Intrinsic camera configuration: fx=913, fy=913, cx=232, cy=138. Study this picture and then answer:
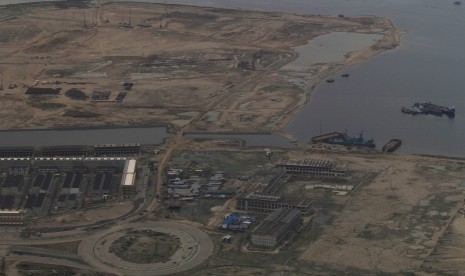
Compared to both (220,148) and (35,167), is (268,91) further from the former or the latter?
(35,167)

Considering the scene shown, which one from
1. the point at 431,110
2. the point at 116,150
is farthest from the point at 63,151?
the point at 431,110

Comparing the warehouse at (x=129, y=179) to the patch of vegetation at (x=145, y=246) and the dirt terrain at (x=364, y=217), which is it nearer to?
the dirt terrain at (x=364, y=217)

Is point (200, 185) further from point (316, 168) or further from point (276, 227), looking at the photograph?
point (276, 227)

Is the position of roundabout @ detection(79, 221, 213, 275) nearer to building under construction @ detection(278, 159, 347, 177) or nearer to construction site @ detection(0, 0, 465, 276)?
construction site @ detection(0, 0, 465, 276)

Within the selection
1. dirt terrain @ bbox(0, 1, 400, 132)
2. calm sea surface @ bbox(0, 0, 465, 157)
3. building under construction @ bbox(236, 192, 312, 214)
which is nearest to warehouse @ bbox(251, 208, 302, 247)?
building under construction @ bbox(236, 192, 312, 214)

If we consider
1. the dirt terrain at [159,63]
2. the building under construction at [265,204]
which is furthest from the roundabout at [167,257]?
the dirt terrain at [159,63]

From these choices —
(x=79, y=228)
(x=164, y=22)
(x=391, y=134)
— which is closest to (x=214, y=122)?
(x=391, y=134)
